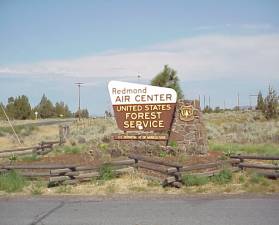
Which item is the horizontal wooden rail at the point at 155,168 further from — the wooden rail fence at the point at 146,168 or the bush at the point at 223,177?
the bush at the point at 223,177

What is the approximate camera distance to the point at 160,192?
13.2 metres

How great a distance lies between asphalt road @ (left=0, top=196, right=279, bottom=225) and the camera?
30.1 feet

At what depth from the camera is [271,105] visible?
5006 centimetres

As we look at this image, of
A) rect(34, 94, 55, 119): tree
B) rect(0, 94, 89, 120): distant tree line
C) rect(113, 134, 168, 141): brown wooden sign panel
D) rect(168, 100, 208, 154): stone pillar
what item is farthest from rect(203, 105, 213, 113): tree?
rect(168, 100, 208, 154): stone pillar

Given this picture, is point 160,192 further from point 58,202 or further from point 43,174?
point 43,174

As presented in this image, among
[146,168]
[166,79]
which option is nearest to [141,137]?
[146,168]

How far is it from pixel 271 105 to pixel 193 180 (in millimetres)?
38002

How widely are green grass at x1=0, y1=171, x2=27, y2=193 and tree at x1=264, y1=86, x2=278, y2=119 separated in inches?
1455

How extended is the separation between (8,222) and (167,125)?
11.7 m

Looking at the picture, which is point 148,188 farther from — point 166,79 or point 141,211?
point 166,79

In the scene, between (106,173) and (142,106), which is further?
(142,106)

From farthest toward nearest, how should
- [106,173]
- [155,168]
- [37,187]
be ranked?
[106,173] < [155,168] < [37,187]

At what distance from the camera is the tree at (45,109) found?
117 m

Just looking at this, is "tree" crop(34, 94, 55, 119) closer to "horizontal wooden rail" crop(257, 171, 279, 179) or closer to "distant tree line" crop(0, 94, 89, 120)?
"distant tree line" crop(0, 94, 89, 120)
